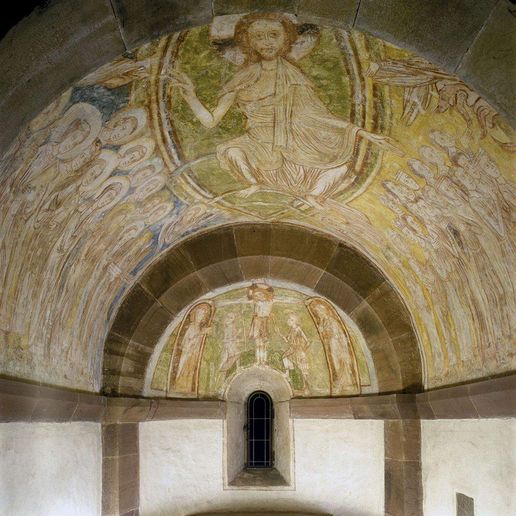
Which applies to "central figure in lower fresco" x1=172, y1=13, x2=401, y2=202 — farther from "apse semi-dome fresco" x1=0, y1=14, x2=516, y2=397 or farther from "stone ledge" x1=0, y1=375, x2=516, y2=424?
"stone ledge" x1=0, y1=375, x2=516, y2=424

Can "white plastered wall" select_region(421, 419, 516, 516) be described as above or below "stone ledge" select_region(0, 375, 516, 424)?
below

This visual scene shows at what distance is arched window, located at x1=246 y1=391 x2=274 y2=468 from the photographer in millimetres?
10805

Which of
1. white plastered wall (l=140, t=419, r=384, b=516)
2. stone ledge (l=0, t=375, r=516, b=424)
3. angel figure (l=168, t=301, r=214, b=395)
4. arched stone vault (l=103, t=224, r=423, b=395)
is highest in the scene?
arched stone vault (l=103, t=224, r=423, b=395)

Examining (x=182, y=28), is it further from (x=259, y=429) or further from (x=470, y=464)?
(x=259, y=429)

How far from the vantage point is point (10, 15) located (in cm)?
329

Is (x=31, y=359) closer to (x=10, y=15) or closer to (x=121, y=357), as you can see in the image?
(x=121, y=357)

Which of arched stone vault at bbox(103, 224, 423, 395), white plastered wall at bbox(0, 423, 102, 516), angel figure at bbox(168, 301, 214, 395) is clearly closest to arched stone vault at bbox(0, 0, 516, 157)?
white plastered wall at bbox(0, 423, 102, 516)

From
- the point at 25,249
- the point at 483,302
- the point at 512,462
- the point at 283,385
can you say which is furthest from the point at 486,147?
the point at 283,385

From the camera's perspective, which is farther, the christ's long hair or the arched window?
the arched window

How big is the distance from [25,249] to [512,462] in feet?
15.1

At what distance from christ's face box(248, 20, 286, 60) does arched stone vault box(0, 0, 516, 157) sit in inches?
34.1

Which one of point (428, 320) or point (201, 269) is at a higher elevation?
point (201, 269)

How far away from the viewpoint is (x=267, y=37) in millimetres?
4844

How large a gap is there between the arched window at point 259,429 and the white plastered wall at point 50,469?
3.31 metres
